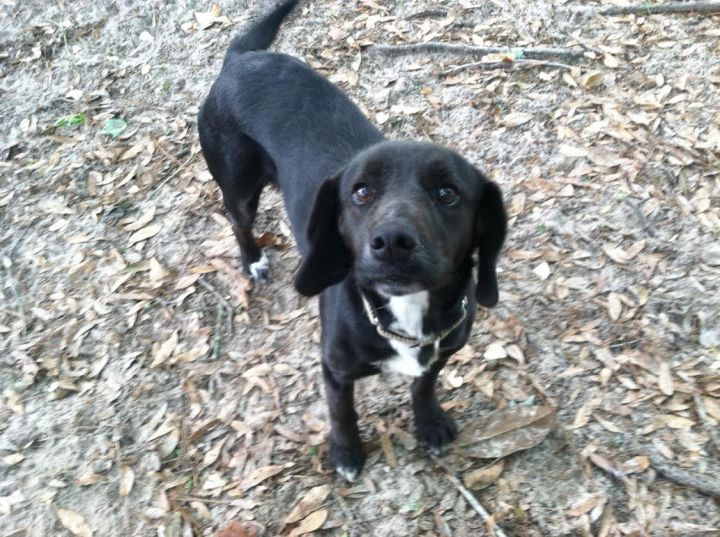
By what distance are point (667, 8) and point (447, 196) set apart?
4.04 metres

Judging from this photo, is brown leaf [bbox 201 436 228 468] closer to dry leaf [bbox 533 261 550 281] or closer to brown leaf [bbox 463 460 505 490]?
brown leaf [bbox 463 460 505 490]

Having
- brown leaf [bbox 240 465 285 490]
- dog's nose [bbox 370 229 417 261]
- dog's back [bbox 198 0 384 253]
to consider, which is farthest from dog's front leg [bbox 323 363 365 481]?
dog's nose [bbox 370 229 417 261]

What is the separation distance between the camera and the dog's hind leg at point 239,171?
154 inches

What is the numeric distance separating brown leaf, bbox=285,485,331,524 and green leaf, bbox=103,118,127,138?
11.7 ft

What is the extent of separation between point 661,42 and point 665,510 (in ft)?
12.2

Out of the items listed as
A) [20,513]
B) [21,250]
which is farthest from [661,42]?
[20,513]

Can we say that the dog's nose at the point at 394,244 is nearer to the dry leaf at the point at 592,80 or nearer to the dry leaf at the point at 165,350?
the dry leaf at the point at 165,350

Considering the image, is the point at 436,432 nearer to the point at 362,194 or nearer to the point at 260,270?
the point at 362,194

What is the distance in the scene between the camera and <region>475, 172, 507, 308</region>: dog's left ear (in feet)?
9.18

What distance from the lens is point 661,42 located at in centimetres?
536

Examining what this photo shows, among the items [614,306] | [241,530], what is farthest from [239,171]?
[614,306]

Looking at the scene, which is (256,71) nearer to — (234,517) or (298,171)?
(298,171)

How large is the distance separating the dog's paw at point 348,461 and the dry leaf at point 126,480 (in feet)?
3.58

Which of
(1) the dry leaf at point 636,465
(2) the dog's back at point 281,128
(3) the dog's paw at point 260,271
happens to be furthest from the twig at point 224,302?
(1) the dry leaf at point 636,465
